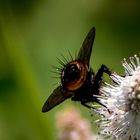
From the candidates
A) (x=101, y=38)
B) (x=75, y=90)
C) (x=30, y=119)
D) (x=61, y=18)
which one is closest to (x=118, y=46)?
(x=101, y=38)

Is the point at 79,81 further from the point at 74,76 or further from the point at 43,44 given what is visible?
the point at 43,44

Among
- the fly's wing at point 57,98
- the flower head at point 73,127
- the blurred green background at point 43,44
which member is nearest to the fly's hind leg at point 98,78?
the fly's wing at point 57,98

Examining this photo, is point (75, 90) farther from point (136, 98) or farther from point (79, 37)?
point (79, 37)

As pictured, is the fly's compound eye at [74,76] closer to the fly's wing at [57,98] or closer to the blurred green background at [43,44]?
the fly's wing at [57,98]

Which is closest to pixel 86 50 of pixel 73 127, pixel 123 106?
pixel 123 106

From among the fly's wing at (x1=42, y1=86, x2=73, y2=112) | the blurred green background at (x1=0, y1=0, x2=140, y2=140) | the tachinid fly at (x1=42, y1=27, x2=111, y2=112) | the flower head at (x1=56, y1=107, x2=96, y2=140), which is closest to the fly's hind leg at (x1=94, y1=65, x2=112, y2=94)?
the tachinid fly at (x1=42, y1=27, x2=111, y2=112)
